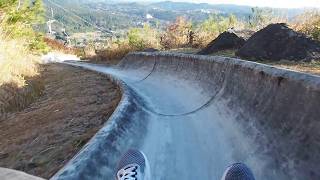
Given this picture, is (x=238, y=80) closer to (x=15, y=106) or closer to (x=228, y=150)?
(x=228, y=150)

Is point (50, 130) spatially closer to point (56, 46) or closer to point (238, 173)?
point (238, 173)

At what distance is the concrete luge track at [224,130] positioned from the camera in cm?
322

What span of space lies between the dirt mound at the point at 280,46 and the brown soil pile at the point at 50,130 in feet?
9.17

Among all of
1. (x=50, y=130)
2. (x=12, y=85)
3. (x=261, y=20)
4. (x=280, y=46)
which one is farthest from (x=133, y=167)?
(x=261, y=20)

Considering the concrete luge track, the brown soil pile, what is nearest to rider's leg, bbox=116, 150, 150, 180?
the concrete luge track

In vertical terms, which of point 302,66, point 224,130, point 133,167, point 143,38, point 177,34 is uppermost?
point 133,167

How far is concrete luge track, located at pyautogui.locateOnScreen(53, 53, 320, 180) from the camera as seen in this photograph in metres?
3.22

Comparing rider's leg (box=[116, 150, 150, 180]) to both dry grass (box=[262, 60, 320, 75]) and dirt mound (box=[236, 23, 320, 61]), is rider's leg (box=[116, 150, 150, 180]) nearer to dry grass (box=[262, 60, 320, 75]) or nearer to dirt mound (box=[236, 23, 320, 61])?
dry grass (box=[262, 60, 320, 75])

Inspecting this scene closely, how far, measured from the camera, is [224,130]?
4734 millimetres

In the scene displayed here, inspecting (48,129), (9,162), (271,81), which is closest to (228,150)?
(271,81)

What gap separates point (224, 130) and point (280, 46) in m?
4.19

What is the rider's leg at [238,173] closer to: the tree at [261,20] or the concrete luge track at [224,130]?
the concrete luge track at [224,130]

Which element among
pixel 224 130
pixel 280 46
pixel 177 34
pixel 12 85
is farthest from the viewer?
pixel 177 34

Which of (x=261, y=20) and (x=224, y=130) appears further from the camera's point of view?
(x=261, y=20)
